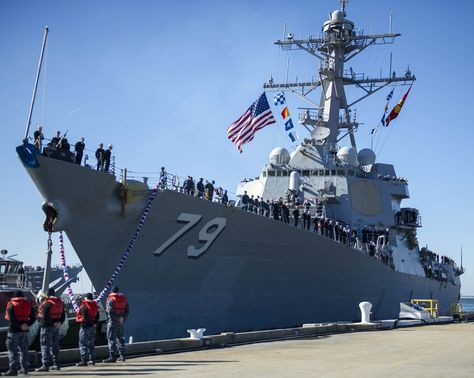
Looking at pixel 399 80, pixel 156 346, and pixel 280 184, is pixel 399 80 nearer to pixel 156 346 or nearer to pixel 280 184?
pixel 280 184

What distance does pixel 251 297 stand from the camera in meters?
16.4

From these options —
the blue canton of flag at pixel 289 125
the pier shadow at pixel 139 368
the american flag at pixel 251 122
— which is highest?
the blue canton of flag at pixel 289 125

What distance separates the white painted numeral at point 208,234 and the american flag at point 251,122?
5101 millimetres

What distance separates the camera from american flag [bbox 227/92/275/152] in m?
19.7

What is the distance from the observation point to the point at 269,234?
1636cm

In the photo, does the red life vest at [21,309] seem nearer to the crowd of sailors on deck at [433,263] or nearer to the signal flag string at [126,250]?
the signal flag string at [126,250]

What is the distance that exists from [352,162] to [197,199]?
1056 cm

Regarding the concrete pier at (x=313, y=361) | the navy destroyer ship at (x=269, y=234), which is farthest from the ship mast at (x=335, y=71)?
the concrete pier at (x=313, y=361)

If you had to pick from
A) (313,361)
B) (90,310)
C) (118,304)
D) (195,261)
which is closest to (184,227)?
(195,261)

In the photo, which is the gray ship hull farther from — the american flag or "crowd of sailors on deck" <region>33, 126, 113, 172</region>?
the american flag

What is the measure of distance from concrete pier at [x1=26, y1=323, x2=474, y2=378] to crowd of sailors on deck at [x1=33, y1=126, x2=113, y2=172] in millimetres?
4762

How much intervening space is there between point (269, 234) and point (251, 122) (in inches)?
179

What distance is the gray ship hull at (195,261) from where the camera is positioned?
13.1m

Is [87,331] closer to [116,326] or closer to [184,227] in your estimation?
[116,326]
